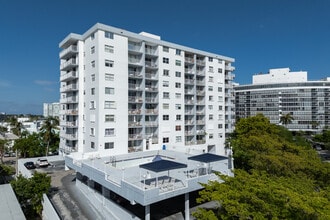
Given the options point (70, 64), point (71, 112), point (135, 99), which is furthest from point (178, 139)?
point (70, 64)

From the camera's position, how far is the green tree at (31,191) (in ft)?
81.3

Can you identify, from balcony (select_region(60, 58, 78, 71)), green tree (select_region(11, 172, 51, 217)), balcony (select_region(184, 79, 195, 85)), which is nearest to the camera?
green tree (select_region(11, 172, 51, 217))

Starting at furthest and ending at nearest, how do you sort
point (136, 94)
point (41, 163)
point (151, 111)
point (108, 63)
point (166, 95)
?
point (166, 95) → point (151, 111) → point (136, 94) → point (41, 163) → point (108, 63)

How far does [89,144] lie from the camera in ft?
131

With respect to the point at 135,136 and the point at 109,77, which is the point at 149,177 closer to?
the point at 135,136

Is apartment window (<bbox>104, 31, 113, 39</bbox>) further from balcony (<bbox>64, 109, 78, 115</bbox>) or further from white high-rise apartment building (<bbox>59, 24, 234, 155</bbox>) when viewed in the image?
balcony (<bbox>64, 109, 78, 115</bbox>)

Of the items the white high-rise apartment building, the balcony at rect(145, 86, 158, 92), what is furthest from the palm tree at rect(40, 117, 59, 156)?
the balcony at rect(145, 86, 158, 92)

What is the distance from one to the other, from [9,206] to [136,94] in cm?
2767

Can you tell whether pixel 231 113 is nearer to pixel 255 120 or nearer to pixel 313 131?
pixel 255 120

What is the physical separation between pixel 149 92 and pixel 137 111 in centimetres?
548

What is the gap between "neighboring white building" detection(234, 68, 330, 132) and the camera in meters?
93.9

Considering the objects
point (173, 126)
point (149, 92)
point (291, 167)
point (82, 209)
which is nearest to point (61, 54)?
point (149, 92)

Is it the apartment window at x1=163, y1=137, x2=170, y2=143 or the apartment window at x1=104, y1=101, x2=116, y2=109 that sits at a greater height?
the apartment window at x1=104, y1=101, x2=116, y2=109

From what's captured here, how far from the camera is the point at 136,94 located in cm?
4397
